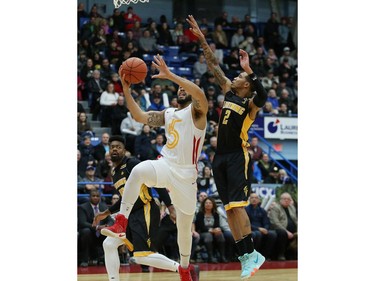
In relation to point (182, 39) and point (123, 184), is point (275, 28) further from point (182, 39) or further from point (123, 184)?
point (123, 184)

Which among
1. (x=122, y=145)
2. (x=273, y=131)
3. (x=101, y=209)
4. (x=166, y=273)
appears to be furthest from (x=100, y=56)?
(x=122, y=145)

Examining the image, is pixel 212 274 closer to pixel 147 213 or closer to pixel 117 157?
pixel 147 213

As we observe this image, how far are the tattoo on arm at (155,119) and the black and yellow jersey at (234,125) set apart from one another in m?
0.84

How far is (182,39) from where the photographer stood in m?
19.9

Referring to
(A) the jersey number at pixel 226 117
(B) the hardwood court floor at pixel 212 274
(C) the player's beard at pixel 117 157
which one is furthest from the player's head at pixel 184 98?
(B) the hardwood court floor at pixel 212 274

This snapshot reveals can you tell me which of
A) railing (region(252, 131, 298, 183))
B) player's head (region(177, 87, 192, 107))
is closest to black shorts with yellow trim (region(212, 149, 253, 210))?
player's head (region(177, 87, 192, 107))

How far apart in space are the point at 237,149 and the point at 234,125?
297 mm

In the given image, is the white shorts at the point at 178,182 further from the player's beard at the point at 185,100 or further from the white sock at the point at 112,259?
the white sock at the point at 112,259

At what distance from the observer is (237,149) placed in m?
9.22

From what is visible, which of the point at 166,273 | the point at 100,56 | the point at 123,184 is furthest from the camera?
the point at 100,56

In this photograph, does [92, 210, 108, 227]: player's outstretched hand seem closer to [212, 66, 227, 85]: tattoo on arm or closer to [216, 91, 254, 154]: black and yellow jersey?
[216, 91, 254, 154]: black and yellow jersey

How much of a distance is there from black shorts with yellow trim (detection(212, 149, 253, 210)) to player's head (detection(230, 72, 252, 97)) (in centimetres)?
73

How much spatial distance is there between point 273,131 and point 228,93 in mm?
8802

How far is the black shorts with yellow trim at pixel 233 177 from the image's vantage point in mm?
9016
